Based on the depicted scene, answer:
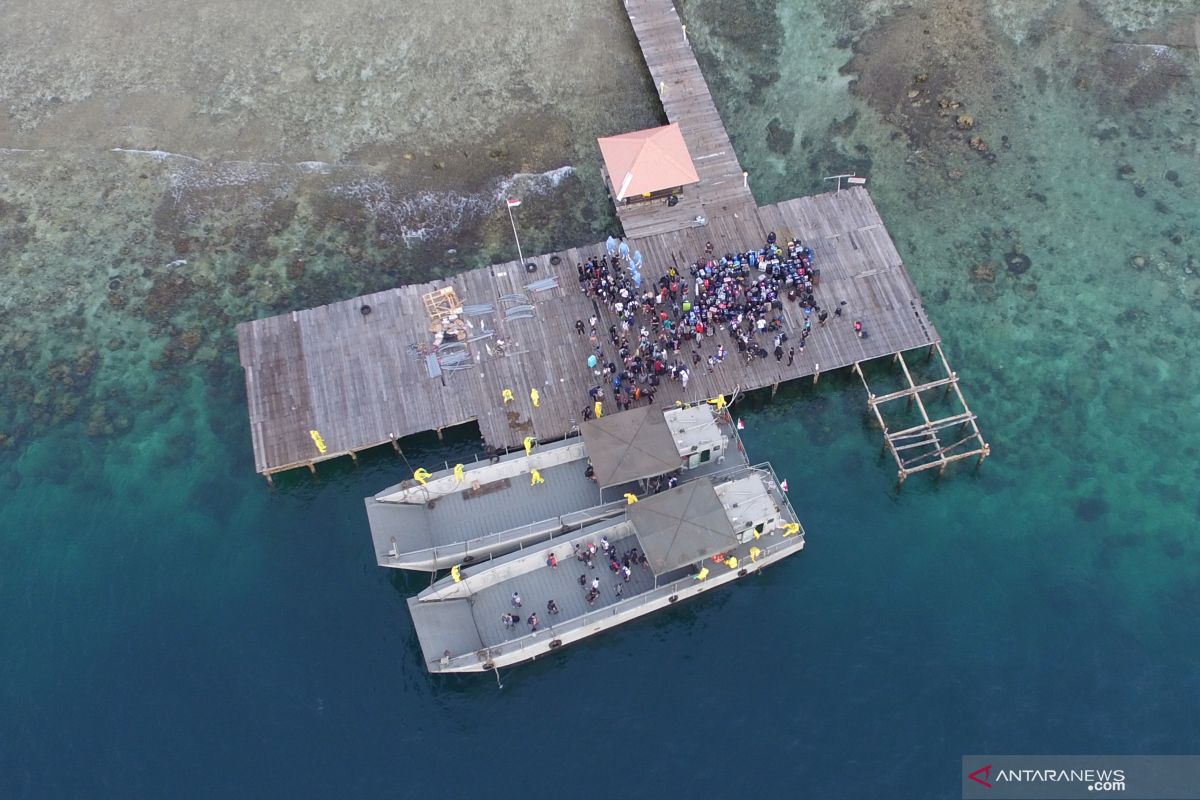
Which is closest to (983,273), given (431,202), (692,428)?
(692,428)

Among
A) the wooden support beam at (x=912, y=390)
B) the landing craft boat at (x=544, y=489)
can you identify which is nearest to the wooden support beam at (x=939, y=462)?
the wooden support beam at (x=912, y=390)

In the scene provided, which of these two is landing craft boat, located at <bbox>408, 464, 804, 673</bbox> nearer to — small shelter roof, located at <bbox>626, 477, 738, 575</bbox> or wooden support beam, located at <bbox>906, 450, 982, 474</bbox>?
small shelter roof, located at <bbox>626, 477, 738, 575</bbox>

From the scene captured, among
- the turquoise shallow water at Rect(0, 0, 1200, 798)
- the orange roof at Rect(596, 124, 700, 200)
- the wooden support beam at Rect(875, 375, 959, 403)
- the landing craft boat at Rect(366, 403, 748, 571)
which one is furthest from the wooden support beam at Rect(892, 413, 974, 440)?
the orange roof at Rect(596, 124, 700, 200)

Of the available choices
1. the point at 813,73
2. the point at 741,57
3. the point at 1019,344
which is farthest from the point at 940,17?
the point at 1019,344

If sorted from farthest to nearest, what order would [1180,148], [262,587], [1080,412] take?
[1180,148]
[1080,412]
[262,587]

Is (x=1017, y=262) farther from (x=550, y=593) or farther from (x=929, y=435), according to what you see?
(x=550, y=593)

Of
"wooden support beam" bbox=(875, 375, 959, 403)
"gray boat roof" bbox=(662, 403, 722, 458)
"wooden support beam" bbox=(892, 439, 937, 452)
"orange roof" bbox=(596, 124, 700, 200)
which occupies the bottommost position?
"wooden support beam" bbox=(892, 439, 937, 452)

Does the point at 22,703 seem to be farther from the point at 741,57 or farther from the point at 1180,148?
the point at 1180,148
